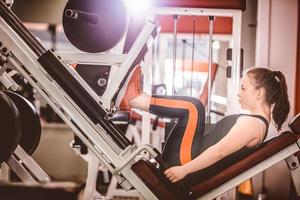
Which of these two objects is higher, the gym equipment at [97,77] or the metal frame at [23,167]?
the gym equipment at [97,77]

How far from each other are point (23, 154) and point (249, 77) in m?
1.53

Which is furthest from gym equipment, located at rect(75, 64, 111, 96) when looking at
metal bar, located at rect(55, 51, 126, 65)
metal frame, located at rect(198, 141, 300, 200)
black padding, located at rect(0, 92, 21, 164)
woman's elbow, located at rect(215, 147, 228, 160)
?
metal frame, located at rect(198, 141, 300, 200)

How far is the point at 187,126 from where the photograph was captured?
8.00 ft

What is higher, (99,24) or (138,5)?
(138,5)

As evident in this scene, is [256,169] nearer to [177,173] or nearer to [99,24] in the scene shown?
[177,173]

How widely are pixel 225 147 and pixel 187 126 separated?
0.24 metres

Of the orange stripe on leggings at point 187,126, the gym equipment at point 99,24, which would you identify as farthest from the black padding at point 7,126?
the orange stripe on leggings at point 187,126

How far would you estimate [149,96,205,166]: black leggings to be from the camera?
8.00 ft

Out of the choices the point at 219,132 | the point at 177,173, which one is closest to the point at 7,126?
the point at 177,173

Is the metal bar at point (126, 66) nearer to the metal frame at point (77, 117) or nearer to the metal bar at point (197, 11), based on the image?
the metal frame at point (77, 117)

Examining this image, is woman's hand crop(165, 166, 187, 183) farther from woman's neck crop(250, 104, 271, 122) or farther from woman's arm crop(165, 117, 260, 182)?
woman's neck crop(250, 104, 271, 122)

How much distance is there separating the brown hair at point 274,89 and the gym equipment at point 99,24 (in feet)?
2.70

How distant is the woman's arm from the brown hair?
23cm

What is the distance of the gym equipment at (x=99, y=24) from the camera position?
2.46m
